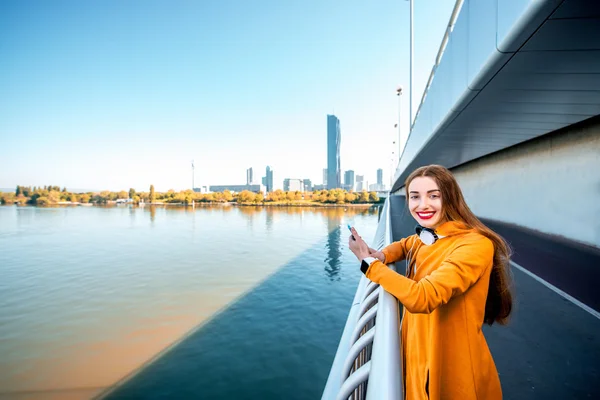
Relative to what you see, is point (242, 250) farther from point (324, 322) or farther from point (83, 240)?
point (83, 240)

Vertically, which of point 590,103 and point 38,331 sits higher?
point 590,103

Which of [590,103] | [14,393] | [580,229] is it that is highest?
[590,103]

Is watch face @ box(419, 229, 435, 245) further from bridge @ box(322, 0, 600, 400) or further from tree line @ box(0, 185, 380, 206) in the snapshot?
tree line @ box(0, 185, 380, 206)

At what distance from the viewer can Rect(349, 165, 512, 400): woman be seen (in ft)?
3.92

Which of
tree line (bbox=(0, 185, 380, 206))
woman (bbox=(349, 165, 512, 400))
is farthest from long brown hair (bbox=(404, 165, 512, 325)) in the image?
tree line (bbox=(0, 185, 380, 206))

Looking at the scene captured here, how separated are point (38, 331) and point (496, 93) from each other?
12.4 metres

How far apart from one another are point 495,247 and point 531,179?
7.87 m

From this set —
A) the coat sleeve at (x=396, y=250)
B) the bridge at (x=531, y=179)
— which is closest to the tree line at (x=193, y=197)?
the bridge at (x=531, y=179)

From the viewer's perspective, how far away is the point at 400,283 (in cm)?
124

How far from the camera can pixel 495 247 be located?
138 cm

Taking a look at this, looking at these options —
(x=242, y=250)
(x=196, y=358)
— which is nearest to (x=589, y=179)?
(x=196, y=358)

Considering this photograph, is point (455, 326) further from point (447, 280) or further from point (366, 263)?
point (366, 263)

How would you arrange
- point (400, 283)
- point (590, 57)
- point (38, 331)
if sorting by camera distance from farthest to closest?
point (38, 331), point (590, 57), point (400, 283)

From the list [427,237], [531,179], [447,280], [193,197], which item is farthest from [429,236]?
[193,197]
